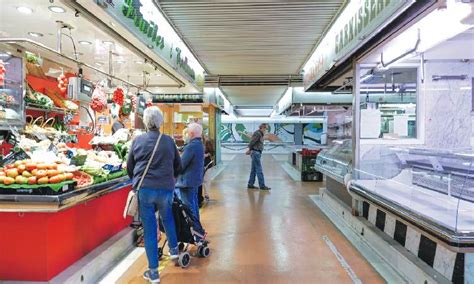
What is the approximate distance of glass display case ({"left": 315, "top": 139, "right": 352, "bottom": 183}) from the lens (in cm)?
610

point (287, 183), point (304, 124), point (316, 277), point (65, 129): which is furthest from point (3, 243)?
point (304, 124)

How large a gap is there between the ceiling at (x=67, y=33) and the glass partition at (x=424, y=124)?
381cm

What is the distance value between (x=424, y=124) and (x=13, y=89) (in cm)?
628

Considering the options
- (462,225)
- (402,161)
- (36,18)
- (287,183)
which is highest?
(36,18)

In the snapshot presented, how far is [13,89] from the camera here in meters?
5.64

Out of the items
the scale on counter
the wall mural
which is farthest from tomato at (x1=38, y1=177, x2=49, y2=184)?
the wall mural

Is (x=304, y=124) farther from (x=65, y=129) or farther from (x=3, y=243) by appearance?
(x=3, y=243)

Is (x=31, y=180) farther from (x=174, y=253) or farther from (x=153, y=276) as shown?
(x=174, y=253)

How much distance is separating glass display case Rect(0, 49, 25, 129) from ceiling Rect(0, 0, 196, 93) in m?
0.41

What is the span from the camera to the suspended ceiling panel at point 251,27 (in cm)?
494

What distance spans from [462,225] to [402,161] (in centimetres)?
212

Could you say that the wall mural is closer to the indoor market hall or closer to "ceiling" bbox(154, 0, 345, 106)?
"ceiling" bbox(154, 0, 345, 106)

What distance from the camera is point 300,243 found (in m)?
4.83

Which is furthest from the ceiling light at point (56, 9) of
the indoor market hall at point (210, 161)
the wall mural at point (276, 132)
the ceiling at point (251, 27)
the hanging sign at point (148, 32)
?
the wall mural at point (276, 132)
